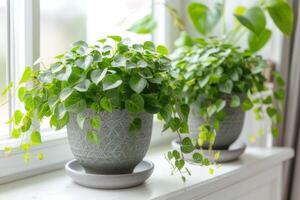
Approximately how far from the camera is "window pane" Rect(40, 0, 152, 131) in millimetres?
1338

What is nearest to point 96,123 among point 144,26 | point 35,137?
point 35,137

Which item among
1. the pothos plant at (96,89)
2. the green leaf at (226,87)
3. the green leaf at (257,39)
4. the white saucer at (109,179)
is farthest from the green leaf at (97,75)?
the green leaf at (257,39)

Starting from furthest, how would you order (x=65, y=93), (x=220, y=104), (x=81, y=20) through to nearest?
(x=81, y=20), (x=220, y=104), (x=65, y=93)

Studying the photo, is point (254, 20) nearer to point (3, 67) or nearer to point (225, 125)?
point (225, 125)

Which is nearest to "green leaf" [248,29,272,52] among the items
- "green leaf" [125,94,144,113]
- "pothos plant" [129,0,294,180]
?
"pothos plant" [129,0,294,180]

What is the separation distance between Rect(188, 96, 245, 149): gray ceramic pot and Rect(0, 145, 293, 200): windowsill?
0.07 m

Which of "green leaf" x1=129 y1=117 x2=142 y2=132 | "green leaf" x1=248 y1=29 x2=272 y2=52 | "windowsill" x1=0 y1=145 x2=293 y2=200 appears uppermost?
"green leaf" x1=248 y1=29 x2=272 y2=52

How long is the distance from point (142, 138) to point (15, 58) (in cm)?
41

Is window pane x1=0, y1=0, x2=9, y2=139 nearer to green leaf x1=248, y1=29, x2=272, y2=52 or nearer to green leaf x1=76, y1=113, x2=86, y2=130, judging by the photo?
green leaf x1=76, y1=113, x2=86, y2=130

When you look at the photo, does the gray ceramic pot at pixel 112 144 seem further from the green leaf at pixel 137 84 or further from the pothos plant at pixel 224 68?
the pothos plant at pixel 224 68

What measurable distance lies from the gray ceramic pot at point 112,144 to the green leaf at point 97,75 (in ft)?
0.28

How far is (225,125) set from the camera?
139 cm

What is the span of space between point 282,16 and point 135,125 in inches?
24.7

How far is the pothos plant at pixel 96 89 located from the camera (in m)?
1.00
